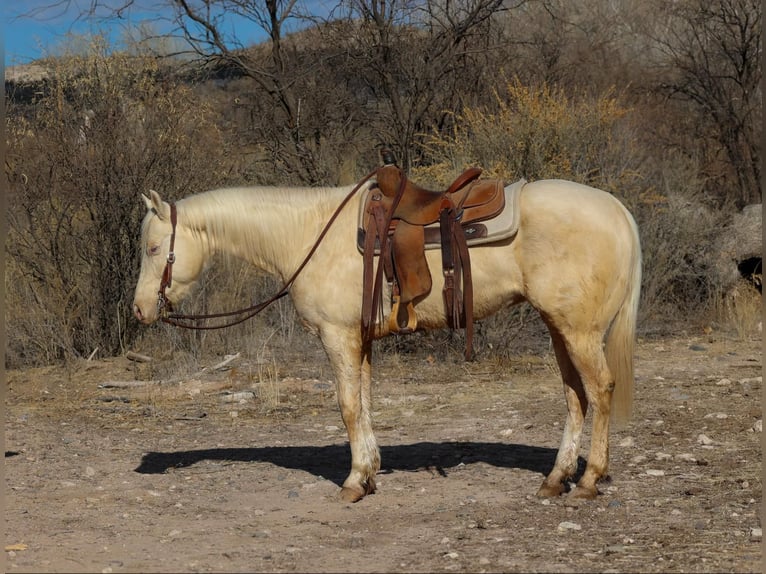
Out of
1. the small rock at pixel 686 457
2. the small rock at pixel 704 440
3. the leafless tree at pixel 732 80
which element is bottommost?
the small rock at pixel 704 440

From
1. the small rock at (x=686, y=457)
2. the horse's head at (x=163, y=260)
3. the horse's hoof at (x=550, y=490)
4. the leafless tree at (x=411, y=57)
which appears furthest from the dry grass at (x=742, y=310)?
the horse's head at (x=163, y=260)

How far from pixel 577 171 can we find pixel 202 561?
8.68 m

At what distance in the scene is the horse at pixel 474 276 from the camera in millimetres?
5656

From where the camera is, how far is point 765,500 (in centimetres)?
520

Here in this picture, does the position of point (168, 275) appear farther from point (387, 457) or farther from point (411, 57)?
point (411, 57)

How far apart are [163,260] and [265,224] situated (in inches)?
28.5

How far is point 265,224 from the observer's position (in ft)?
20.1

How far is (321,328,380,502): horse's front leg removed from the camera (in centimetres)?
585

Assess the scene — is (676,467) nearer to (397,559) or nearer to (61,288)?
(397,559)

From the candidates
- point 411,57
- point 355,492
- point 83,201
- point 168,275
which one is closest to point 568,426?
point 355,492

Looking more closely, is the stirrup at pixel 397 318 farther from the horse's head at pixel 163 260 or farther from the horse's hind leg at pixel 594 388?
the horse's head at pixel 163 260

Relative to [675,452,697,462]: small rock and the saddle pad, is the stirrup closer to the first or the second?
the saddle pad

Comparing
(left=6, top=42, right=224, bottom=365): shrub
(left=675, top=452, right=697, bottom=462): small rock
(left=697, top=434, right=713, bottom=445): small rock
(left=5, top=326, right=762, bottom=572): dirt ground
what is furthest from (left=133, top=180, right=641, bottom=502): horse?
(left=6, top=42, right=224, bottom=365): shrub

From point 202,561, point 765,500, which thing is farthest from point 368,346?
point 765,500
